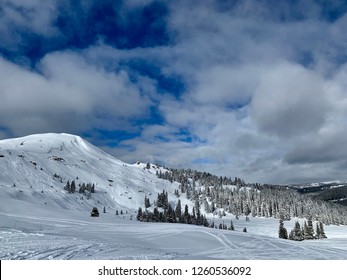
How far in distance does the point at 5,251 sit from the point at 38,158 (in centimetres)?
19574

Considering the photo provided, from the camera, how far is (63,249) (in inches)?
687

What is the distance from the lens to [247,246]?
2648 cm

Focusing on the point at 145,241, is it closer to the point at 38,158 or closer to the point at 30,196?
the point at 30,196

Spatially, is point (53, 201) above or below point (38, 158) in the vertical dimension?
below

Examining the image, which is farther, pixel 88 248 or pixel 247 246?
pixel 247 246
